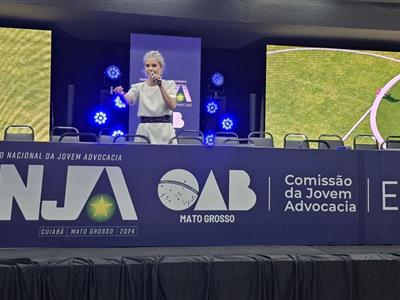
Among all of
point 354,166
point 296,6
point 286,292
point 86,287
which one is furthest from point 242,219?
point 296,6

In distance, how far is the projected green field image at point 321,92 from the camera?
7840 millimetres

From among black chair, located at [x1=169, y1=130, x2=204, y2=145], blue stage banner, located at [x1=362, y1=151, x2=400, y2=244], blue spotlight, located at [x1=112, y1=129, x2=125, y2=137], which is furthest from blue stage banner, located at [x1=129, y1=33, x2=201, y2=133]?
blue stage banner, located at [x1=362, y1=151, x2=400, y2=244]

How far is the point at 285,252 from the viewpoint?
2752 millimetres

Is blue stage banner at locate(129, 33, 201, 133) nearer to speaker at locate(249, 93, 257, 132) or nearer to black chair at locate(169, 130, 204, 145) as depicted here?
speaker at locate(249, 93, 257, 132)

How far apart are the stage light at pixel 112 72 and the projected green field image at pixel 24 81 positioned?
1077mm

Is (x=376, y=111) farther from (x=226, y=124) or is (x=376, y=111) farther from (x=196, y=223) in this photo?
(x=196, y=223)

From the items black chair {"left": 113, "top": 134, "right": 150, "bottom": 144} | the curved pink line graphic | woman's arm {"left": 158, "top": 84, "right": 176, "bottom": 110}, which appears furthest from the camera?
the curved pink line graphic

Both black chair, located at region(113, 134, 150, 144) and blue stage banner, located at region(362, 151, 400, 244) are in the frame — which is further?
black chair, located at region(113, 134, 150, 144)

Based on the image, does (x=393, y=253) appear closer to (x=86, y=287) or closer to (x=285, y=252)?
(x=285, y=252)

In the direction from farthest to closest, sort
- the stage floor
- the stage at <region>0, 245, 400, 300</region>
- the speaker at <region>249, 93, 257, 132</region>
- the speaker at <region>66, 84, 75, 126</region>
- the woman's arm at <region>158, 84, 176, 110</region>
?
the speaker at <region>249, 93, 257, 132</region> < the speaker at <region>66, 84, 75, 126</region> < the woman's arm at <region>158, 84, 176, 110</region> < the stage floor < the stage at <region>0, 245, 400, 300</region>

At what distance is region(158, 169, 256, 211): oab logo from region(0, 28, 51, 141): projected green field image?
4.90 meters

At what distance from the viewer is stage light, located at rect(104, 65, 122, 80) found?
791 centimetres

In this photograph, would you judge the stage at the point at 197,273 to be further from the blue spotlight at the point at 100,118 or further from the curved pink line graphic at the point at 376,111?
the curved pink line graphic at the point at 376,111

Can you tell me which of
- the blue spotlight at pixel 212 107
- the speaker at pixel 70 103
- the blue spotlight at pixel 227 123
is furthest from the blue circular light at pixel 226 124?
the speaker at pixel 70 103
